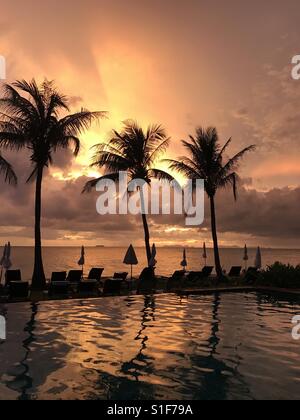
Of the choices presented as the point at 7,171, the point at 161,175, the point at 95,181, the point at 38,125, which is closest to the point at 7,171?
the point at 7,171

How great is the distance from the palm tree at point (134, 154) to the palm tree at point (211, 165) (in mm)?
1701

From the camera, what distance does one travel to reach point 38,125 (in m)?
20.5

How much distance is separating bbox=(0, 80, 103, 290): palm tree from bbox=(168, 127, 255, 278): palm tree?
26.8ft

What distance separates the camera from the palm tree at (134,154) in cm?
2667

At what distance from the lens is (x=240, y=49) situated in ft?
55.6

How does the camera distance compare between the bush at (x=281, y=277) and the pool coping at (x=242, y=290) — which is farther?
the bush at (x=281, y=277)

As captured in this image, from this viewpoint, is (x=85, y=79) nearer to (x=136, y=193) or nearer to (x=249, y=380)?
(x=136, y=193)

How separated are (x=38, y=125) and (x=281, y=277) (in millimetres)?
14374

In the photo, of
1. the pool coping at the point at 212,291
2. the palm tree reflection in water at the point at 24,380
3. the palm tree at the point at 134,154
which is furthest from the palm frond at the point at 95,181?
the palm tree reflection in water at the point at 24,380

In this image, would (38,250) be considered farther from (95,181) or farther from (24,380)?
(24,380)

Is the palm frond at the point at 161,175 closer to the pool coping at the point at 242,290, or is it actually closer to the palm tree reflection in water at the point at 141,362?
the pool coping at the point at 242,290

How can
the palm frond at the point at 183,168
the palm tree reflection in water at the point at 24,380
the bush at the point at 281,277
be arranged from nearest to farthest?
the palm tree reflection in water at the point at 24,380 < the bush at the point at 281,277 < the palm frond at the point at 183,168

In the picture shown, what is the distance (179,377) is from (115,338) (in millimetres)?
3432
